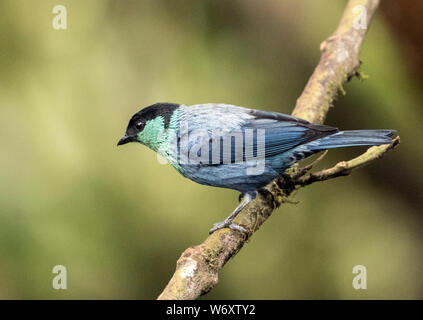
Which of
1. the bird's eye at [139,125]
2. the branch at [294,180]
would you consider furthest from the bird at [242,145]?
the bird's eye at [139,125]

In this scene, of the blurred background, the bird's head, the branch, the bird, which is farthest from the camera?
the blurred background

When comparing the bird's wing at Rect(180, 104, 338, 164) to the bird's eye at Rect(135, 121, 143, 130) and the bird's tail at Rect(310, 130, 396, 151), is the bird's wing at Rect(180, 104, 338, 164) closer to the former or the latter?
the bird's tail at Rect(310, 130, 396, 151)

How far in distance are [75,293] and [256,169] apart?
1854 millimetres

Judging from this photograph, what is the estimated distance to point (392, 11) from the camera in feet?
17.9

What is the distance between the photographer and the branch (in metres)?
2.90

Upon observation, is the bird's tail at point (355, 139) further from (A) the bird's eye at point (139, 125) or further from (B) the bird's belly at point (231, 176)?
(A) the bird's eye at point (139, 125)

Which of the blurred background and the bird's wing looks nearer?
the bird's wing

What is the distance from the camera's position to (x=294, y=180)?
154 inches

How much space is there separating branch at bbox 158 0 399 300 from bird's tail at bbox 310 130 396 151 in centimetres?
8

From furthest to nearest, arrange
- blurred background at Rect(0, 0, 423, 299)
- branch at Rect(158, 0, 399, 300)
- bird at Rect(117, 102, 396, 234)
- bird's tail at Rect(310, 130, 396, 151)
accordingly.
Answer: blurred background at Rect(0, 0, 423, 299)
bird at Rect(117, 102, 396, 234)
bird's tail at Rect(310, 130, 396, 151)
branch at Rect(158, 0, 399, 300)

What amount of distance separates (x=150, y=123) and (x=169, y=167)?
103 centimetres

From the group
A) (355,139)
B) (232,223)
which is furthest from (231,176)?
(355,139)

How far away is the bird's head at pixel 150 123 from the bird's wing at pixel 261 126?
12 centimetres

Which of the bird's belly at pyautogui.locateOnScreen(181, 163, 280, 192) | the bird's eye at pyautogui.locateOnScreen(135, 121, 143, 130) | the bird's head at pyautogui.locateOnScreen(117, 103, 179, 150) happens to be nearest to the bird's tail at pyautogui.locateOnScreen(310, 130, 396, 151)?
the bird's belly at pyautogui.locateOnScreen(181, 163, 280, 192)
